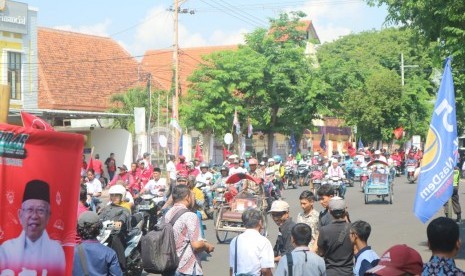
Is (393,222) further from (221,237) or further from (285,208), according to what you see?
(285,208)

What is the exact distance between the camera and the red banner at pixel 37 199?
4.45 meters

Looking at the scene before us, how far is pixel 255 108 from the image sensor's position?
48.2 meters

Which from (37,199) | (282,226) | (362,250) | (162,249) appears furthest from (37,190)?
(282,226)

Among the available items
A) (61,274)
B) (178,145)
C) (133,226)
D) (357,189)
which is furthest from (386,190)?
(61,274)

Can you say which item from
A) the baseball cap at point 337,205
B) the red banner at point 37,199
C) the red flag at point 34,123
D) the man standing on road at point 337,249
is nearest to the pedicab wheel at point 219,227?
the baseball cap at point 337,205

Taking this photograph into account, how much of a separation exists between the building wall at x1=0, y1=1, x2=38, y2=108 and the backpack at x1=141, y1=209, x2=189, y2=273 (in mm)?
29367

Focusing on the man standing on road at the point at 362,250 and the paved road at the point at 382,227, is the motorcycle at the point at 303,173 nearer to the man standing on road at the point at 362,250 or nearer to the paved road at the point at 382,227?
the paved road at the point at 382,227

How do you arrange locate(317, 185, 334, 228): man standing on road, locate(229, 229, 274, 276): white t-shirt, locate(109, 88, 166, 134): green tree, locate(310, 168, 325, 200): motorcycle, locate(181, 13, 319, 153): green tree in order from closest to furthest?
locate(229, 229, 274, 276): white t-shirt
locate(317, 185, 334, 228): man standing on road
locate(310, 168, 325, 200): motorcycle
locate(109, 88, 166, 134): green tree
locate(181, 13, 319, 153): green tree

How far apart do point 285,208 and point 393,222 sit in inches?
550

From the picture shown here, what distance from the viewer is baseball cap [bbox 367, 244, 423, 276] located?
4.36m

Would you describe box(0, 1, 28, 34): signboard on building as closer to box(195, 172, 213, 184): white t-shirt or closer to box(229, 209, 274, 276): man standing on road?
box(195, 172, 213, 184): white t-shirt

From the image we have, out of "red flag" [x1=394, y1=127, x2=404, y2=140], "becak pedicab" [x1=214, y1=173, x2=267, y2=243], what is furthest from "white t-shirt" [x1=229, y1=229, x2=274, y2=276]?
"red flag" [x1=394, y1=127, x2=404, y2=140]

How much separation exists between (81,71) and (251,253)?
41.2 meters

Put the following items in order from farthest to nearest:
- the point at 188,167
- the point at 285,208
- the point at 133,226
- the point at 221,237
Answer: the point at 188,167 < the point at 221,237 < the point at 133,226 < the point at 285,208
